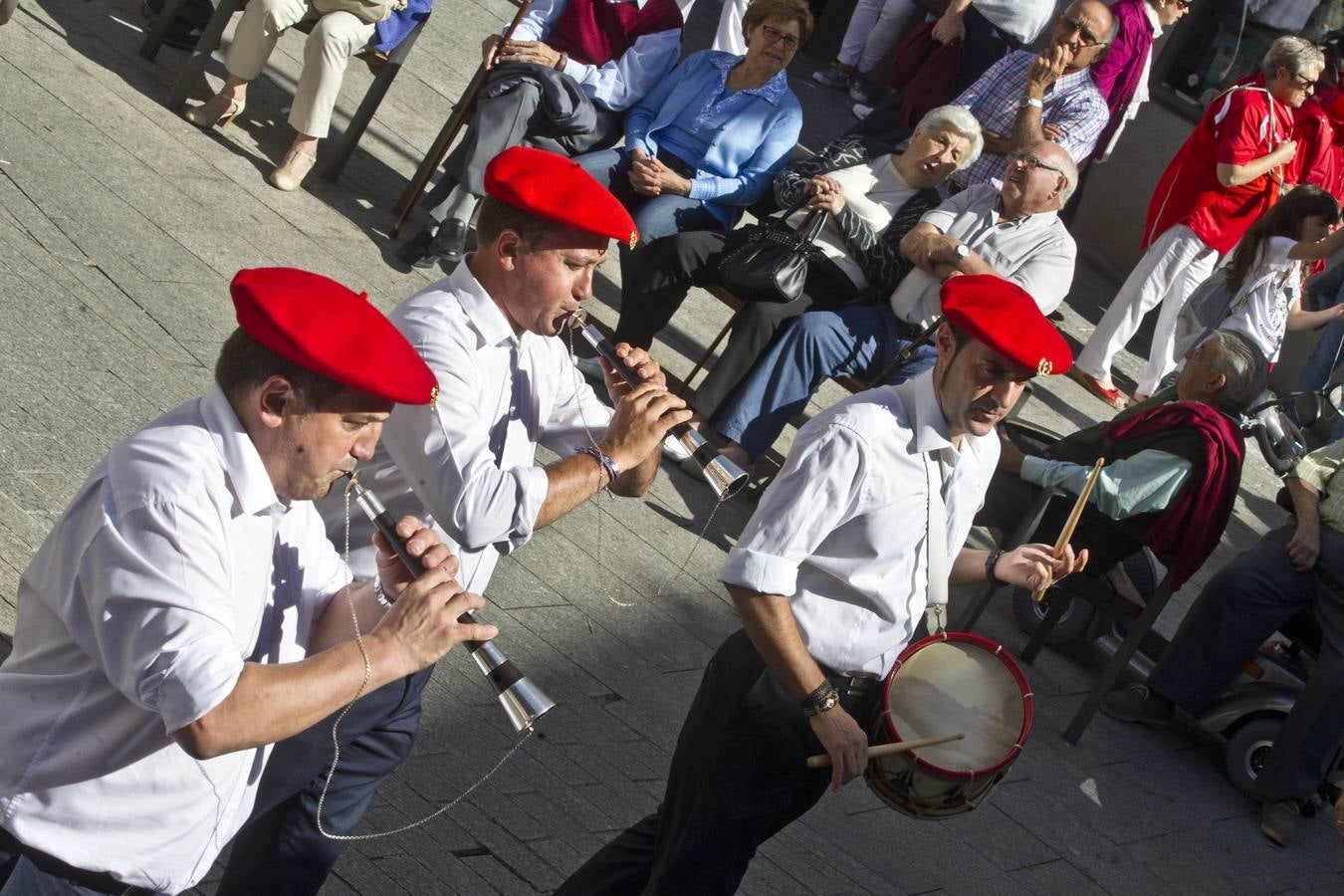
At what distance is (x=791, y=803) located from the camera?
3373mm

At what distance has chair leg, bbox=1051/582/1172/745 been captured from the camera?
19.3ft

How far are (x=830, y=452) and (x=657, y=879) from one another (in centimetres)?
105

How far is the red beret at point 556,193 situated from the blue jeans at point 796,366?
3239 mm

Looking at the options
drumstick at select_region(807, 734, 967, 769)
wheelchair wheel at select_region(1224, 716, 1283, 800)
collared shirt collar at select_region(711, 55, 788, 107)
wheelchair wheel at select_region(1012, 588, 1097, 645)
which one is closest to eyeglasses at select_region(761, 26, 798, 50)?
collared shirt collar at select_region(711, 55, 788, 107)

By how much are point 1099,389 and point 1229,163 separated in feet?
5.04

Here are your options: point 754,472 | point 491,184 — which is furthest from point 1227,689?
point 491,184

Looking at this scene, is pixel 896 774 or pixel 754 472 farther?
pixel 754 472

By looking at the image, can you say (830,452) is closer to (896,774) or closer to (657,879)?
(896,774)

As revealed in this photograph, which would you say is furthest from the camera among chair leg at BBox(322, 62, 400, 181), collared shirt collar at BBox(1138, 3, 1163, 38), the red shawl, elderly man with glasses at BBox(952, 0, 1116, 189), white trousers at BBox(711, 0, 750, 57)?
collared shirt collar at BBox(1138, 3, 1163, 38)

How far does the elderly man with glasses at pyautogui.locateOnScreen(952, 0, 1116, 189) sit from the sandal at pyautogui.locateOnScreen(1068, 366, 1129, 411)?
1.84 meters

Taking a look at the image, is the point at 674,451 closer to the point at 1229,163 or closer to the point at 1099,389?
the point at 1099,389

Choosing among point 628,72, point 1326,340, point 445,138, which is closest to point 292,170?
point 445,138

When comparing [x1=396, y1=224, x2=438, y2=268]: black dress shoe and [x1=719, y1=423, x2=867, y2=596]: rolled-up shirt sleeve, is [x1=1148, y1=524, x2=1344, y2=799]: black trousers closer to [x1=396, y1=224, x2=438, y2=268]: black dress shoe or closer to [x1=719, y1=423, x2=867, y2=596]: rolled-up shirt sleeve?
[x1=719, y1=423, x2=867, y2=596]: rolled-up shirt sleeve

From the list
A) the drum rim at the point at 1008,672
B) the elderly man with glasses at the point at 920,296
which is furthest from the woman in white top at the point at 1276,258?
the drum rim at the point at 1008,672
